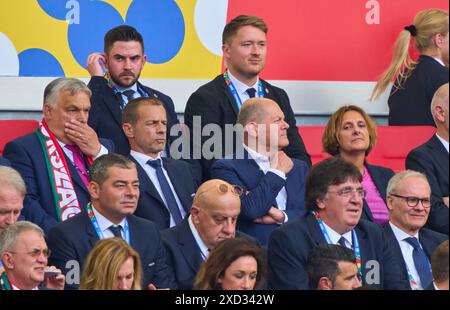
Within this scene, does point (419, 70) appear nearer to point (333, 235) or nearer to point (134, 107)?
point (134, 107)

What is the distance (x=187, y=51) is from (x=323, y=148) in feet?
4.25

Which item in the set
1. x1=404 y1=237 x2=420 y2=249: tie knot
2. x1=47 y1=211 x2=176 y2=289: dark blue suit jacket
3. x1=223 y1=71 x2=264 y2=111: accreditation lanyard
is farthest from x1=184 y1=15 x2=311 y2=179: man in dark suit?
x1=47 y1=211 x2=176 y2=289: dark blue suit jacket

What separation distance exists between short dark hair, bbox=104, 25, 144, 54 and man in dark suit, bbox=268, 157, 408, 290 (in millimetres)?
1597

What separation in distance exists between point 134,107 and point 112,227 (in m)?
1.06

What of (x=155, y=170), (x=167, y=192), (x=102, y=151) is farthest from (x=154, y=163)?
(x=102, y=151)

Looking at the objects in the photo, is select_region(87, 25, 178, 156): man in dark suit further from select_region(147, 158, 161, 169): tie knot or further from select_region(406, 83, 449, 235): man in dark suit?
select_region(406, 83, 449, 235): man in dark suit

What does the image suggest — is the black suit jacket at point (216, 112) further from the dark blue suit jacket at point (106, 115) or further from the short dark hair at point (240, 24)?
the dark blue suit jacket at point (106, 115)

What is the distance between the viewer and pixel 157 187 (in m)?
7.40

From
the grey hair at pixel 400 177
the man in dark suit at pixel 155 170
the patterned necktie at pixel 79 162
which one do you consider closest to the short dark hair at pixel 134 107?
the man in dark suit at pixel 155 170

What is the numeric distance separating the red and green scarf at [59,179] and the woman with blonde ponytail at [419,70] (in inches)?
98.3

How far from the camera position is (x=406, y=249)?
285 inches

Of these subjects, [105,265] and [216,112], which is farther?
[216,112]

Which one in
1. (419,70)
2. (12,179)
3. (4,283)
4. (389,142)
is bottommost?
(4,283)
